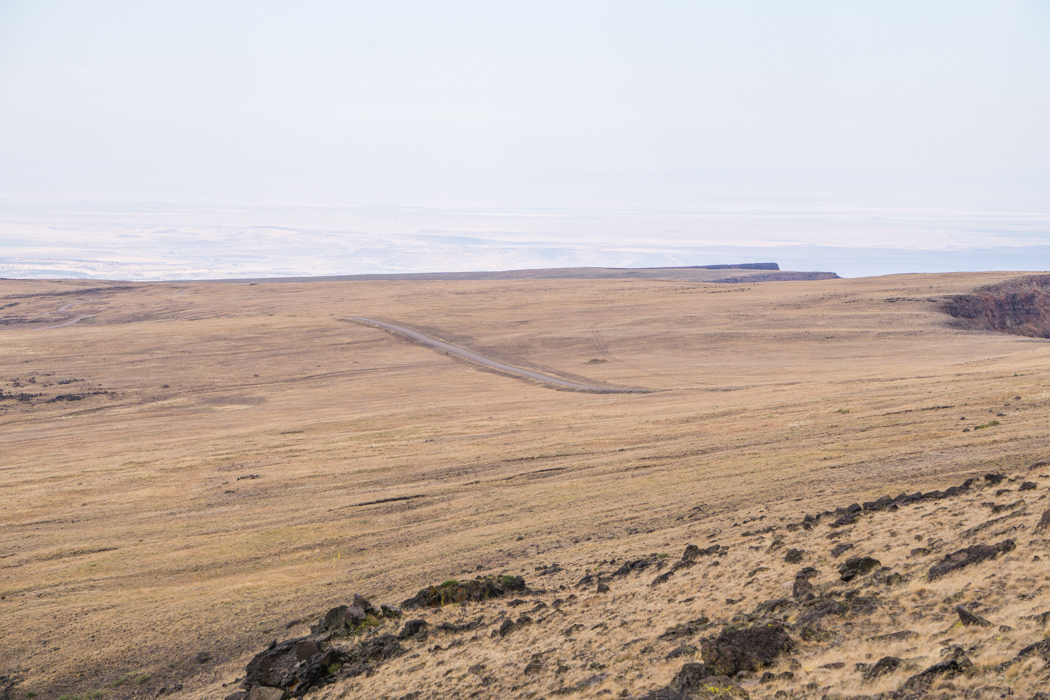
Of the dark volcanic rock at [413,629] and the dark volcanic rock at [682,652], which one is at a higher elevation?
the dark volcanic rock at [682,652]

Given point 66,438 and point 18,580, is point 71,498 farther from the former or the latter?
point 66,438

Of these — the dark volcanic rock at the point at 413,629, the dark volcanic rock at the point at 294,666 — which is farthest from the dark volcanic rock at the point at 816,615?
the dark volcanic rock at the point at 294,666

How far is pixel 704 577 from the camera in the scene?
12.7 meters

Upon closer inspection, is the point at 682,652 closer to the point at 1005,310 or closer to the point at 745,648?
the point at 745,648

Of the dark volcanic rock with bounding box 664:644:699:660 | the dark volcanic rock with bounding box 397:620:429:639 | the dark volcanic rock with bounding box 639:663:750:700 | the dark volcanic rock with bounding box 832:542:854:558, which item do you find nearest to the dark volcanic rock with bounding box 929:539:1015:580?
the dark volcanic rock with bounding box 832:542:854:558

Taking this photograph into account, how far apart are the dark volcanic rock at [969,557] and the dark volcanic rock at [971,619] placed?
5.02 feet

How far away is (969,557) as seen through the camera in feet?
34.3

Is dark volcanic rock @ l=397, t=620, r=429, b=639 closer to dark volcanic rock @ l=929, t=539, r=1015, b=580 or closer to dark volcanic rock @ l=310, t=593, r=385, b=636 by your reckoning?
dark volcanic rock @ l=310, t=593, r=385, b=636

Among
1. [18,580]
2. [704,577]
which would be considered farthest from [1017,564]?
[18,580]

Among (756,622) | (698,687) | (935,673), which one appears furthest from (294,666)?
(935,673)

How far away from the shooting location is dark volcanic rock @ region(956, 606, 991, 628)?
8.53 meters

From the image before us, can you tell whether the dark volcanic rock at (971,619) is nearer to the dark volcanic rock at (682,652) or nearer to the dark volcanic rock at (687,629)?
the dark volcanic rock at (682,652)

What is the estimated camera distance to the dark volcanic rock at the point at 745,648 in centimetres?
891

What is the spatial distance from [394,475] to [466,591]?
10950mm
